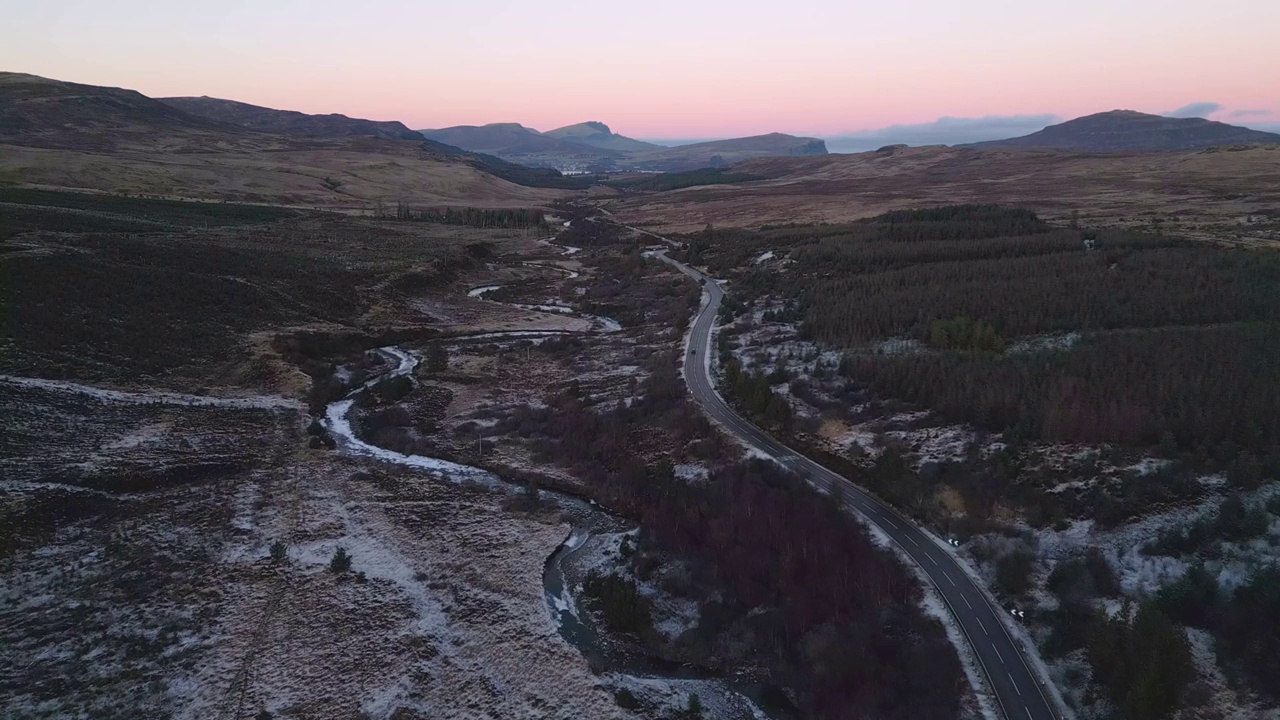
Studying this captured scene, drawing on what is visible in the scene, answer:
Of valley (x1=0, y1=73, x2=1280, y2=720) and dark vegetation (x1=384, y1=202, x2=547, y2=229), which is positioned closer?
valley (x1=0, y1=73, x2=1280, y2=720)

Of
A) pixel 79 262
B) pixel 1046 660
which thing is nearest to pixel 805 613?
pixel 1046 660

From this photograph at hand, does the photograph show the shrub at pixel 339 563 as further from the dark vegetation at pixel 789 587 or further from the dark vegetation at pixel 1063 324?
the dark vegetation at pixel 1063 324

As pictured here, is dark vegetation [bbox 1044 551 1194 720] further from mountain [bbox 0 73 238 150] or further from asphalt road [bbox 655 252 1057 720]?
mountain [bbox 0 73 238 150]

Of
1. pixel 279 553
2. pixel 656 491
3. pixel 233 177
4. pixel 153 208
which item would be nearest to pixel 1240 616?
pixel 656 491

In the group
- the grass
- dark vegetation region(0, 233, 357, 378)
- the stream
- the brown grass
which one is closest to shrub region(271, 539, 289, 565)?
the stream

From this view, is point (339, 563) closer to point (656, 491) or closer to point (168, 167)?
point (656, 491)

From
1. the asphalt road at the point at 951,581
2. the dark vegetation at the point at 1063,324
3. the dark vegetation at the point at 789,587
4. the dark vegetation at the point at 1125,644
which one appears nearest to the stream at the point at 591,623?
the dark vegetation at the point at 789,587
